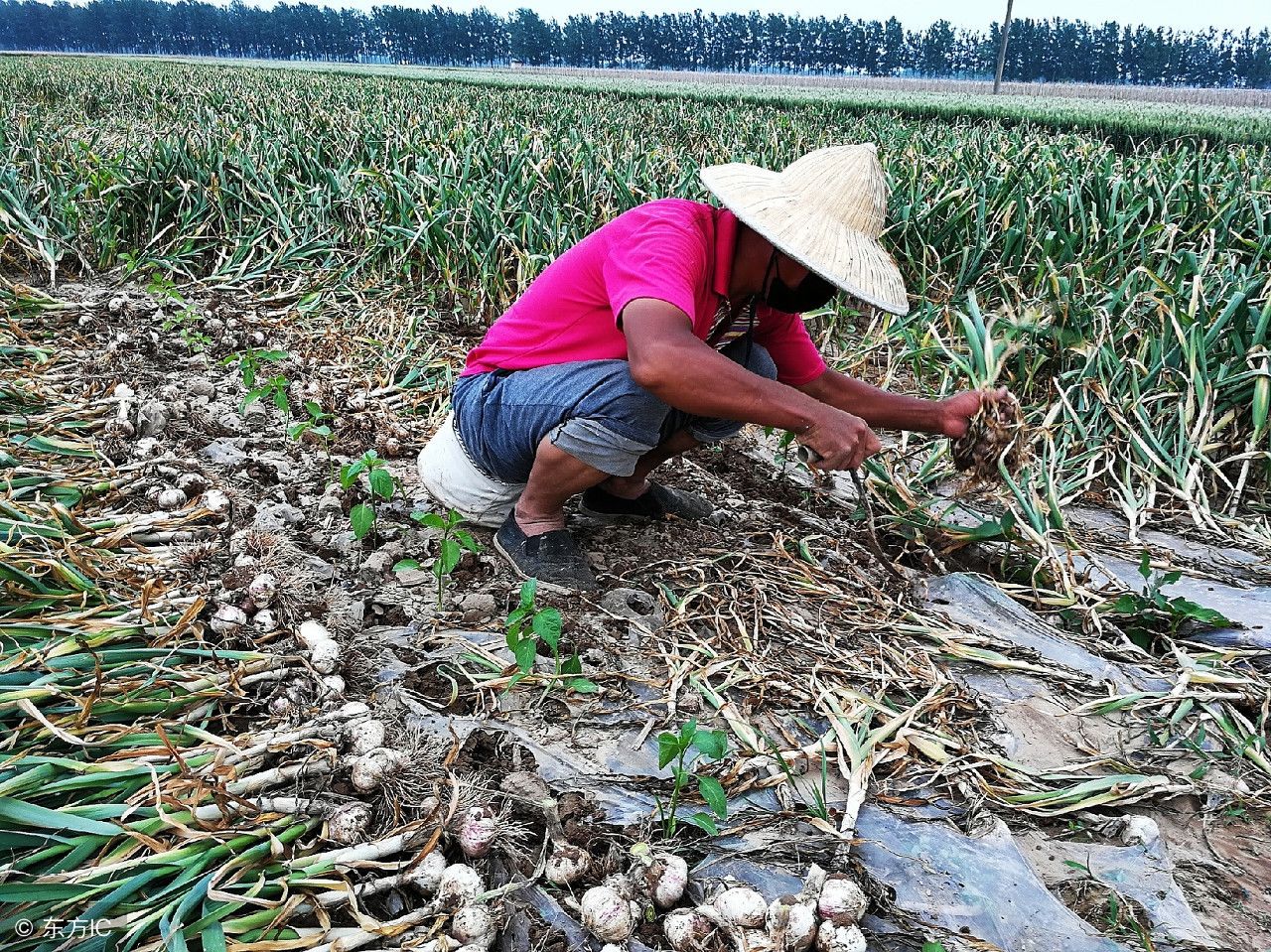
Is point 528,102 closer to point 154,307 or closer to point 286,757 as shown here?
point 154,307

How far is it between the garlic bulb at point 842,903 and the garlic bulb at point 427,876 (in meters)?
0.47

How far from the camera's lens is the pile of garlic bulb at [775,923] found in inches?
39.4

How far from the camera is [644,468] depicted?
202 cm

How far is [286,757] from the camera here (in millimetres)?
1236

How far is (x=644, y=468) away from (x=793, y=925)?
1.16 m

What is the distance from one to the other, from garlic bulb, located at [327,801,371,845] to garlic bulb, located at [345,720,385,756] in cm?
11

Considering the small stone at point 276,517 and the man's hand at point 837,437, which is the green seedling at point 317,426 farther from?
the man's hand at point 837,437

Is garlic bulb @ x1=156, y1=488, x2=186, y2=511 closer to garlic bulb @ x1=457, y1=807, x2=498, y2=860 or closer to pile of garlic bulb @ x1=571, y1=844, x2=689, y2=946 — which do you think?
garlic bulb @ x1=457, y1=807, x2=498, y2=860

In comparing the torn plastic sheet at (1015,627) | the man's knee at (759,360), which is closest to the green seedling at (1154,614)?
the torn plastic sheet at (1015,627)

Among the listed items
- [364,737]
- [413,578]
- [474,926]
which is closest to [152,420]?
[413,578]

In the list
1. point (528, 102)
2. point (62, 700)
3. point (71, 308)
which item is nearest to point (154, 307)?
point (71, 308)

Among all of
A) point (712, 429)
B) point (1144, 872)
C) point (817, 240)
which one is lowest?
point (1144, 872)

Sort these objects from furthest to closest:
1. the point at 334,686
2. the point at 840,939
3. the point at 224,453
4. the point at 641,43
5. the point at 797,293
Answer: the point at 641,43 < the point at 224,453 < the point at 797,293 < the point at 334,686 < the point at 840,939

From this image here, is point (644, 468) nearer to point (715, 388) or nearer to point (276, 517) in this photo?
point (715, 388)
